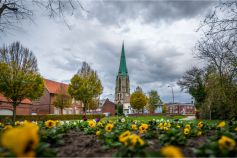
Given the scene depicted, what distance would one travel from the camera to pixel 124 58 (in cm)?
13500

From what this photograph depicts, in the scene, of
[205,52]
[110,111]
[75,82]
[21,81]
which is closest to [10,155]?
[205,52]

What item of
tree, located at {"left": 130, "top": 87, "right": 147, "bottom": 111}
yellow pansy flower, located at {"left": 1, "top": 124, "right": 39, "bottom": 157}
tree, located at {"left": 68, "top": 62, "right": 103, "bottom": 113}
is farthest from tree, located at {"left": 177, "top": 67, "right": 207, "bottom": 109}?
yellow pansy flower, located at {"left": 1, "top": 124, "right": 39, "bottom": 157}

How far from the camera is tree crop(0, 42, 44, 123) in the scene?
78.3 ft

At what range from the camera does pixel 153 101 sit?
81.9 meters

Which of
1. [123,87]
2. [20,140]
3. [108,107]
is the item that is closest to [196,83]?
[20,140]

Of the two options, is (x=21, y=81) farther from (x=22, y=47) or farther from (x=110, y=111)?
(x=110, y=111)

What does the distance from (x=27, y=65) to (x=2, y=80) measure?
9.95 ft

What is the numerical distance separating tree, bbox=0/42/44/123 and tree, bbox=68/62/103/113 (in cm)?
1536

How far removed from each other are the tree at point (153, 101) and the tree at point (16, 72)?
196ft

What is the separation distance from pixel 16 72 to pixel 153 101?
62573 mm

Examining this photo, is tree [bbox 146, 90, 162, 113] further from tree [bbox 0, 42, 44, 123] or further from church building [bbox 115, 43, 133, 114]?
tree [bbox 0, 42, 44, 123]

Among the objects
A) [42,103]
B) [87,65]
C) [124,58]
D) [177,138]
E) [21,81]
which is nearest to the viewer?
[177,138]

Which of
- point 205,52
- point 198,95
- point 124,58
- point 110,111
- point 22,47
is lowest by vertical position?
point 110,111

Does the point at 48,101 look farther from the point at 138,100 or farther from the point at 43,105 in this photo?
the point at 138,100
